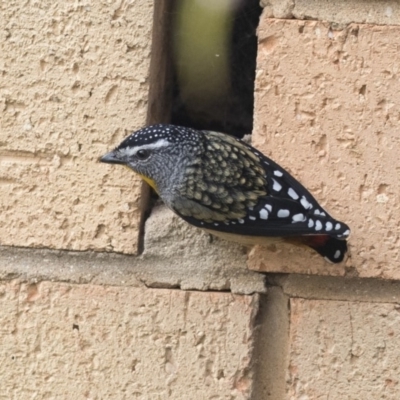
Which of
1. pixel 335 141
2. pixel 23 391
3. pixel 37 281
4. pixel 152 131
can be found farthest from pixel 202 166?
pixel 23 391

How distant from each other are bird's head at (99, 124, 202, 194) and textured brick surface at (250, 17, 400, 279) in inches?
4.9

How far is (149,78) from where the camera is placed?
1493 millimetres

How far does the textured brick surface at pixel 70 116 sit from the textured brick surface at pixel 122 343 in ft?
0.30

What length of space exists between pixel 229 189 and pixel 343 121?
0.69 ft

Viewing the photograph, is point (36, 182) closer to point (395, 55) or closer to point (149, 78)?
point (149, 78)

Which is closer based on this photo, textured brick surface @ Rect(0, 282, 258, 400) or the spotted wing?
the spotted wing

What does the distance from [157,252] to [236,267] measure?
0.13 meters

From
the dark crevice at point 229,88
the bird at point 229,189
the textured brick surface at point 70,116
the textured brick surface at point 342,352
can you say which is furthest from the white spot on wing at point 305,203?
the dark crevice at point 229,88

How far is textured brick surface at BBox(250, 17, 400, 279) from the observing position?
57.5 inches

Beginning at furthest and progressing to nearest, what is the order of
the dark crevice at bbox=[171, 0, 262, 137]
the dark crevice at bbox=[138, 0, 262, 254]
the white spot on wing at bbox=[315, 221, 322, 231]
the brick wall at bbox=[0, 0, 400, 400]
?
1. the dark crevice at bbox=[171, 0, 262, 137]
2. the dark crevice at bbox=[138, 0, 262, 254]
3. the brick wall at bbox=[0, 0, 400, 400]
4. the white spot on wing at bbox=[315, 221, 322, 231]

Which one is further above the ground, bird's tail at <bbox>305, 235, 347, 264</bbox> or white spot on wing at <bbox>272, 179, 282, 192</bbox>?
white spot on wing at <bbox>272, 179, 282, 192</bbox>

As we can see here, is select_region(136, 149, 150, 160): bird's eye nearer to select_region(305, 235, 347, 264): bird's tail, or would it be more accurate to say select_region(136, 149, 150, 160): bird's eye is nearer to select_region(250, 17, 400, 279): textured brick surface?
A: select_region(250, 17, 400, 279): textured brick surface

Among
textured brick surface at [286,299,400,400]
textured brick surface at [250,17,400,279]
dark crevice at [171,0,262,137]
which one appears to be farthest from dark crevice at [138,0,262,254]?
textured brick surface at [286,299,400,400]

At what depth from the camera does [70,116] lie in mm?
1497
